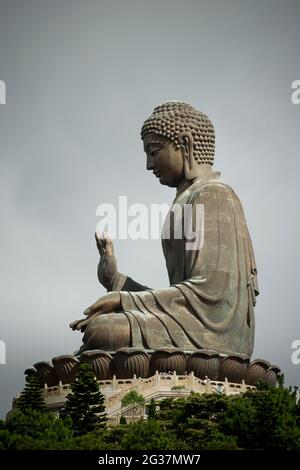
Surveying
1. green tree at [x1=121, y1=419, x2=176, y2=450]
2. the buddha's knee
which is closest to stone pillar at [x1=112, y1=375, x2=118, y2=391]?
the buddha's knee

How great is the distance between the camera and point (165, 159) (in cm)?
3112

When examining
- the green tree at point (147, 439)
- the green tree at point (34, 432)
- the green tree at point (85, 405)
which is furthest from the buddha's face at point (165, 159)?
the green tree at point (147, 439)

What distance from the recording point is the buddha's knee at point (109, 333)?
2834 cm

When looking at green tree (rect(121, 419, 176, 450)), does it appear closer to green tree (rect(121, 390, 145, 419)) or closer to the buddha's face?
green tree (rect(121, 390, 145, 419))

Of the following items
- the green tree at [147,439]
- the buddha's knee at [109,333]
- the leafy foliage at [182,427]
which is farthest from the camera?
the buddha's knee at [109,333]

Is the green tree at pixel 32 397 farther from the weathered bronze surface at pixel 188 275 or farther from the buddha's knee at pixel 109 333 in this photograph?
the weathered bronze surface at pixel 188 275

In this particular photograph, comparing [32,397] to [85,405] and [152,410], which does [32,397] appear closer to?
[85,405]

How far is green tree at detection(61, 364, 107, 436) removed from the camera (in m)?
24.1

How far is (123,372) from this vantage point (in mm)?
27781

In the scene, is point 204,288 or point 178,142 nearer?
point 204,288

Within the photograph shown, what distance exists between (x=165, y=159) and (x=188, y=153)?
1.59 feet

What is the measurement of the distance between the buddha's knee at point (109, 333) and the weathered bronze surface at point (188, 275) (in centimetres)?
2

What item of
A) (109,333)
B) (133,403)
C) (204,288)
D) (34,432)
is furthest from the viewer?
(204,288)

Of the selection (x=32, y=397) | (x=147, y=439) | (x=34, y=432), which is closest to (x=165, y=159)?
(x=32, y=397)
